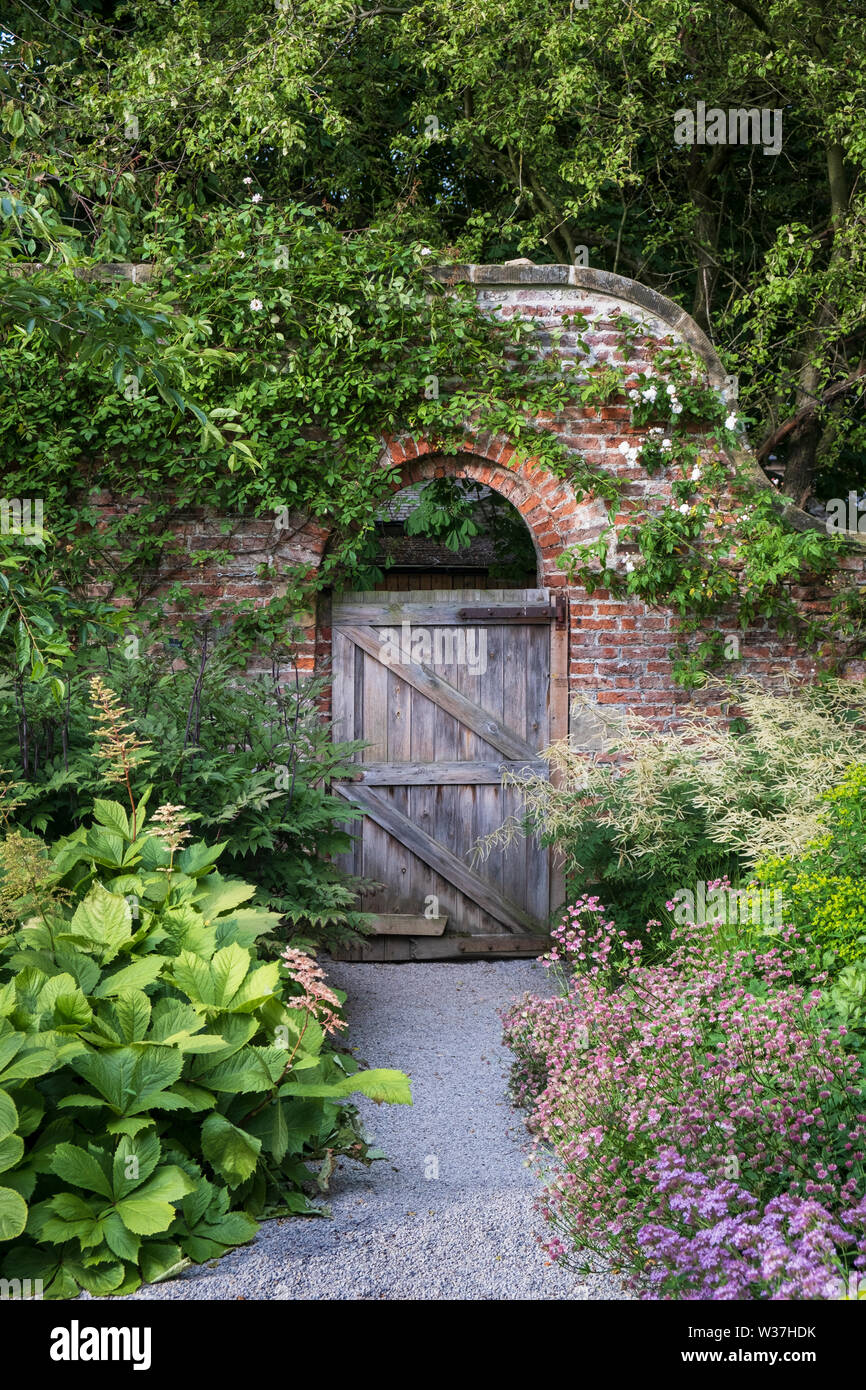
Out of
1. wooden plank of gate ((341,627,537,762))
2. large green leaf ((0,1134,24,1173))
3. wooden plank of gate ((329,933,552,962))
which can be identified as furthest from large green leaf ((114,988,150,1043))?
wooden plank of gate ((341,627,537,762))

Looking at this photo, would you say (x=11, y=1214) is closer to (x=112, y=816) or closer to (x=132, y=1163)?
(x=132, y=1163)

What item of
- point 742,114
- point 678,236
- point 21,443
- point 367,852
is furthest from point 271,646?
point 742,114

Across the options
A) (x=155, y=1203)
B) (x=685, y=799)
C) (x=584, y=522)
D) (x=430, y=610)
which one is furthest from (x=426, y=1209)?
(x=584, y=522)

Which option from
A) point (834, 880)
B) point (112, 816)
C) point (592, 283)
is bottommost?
point (834, 880)

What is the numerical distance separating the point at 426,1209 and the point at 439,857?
3.49 metres

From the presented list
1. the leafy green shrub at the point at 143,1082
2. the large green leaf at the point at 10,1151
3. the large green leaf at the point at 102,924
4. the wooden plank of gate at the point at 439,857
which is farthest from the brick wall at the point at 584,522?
the large green leaf at the point at 10,1151

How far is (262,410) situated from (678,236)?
4.67 meters

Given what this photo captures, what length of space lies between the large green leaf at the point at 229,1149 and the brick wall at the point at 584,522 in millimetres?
3920

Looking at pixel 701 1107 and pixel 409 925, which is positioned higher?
pixel 701 1107

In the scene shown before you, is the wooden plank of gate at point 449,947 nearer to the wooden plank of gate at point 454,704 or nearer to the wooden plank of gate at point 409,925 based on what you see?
the wooden plank of gate at point 409,925

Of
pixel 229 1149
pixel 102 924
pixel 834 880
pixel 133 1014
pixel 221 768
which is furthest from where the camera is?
pixel 221 768

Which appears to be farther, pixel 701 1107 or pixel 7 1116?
pixel 701 1107

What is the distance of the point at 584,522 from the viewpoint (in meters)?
6.88

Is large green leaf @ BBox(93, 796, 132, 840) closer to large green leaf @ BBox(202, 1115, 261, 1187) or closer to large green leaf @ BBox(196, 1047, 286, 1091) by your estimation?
large green leaf @ BBox(196, 1047, 286, 1091)
